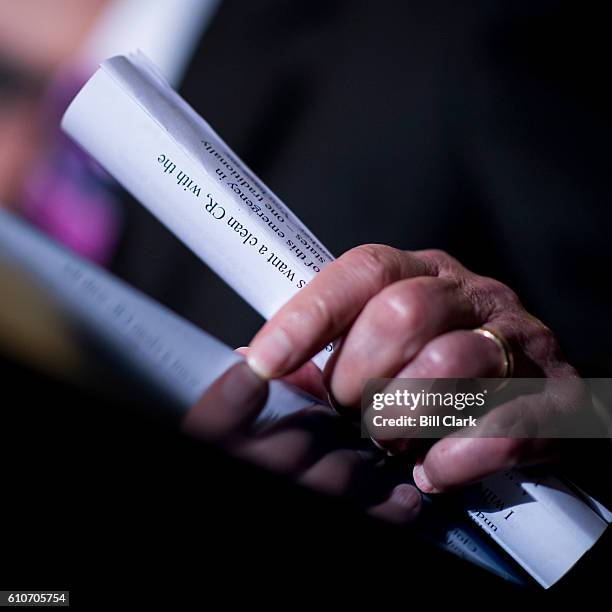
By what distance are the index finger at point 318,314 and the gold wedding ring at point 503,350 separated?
9 centimetres

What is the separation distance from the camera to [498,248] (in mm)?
878

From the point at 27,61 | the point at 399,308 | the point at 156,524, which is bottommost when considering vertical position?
the point at 156,524

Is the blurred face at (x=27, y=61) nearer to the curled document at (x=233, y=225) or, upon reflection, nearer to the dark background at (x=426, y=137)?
the dark background at (x=426, y=137)

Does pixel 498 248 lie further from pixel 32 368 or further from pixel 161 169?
Result: pixel 32 368

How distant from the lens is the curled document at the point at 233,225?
0.44 meters

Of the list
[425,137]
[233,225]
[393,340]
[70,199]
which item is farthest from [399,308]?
[70,199]

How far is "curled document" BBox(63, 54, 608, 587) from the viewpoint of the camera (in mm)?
444

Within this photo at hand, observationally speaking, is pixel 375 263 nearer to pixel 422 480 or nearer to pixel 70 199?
pixel 422 480

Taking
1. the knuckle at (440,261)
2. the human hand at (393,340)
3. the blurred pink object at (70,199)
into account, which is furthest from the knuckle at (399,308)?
the blurred pink object at (70,199)

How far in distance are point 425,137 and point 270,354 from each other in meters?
0.65

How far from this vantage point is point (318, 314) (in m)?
0.40

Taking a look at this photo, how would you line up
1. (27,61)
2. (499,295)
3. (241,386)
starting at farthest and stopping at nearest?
1. (27,61)
2. (499,295)
3. (241,386)

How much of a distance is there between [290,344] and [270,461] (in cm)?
8

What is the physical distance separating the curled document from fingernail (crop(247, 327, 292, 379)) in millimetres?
62
